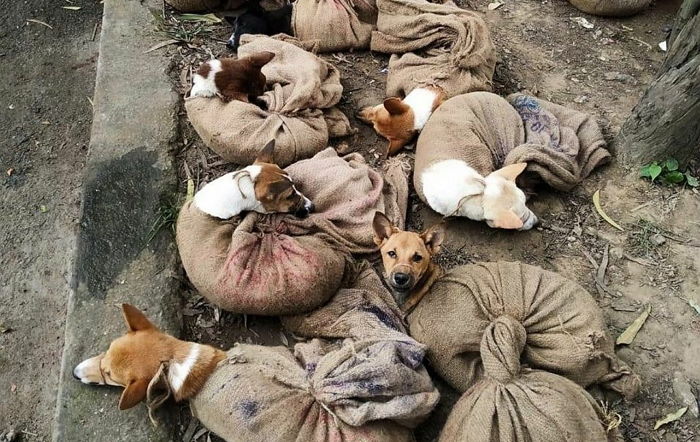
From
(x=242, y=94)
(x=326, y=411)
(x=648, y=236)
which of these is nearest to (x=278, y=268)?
(x=326, y=411)

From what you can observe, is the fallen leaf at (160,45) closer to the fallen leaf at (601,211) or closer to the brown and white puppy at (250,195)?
the brown and white puppy at (250,195)

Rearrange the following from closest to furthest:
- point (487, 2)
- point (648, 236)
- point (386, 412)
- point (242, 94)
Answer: point (386, 412), point (648, 236), point (242, 94), point (487, 2)

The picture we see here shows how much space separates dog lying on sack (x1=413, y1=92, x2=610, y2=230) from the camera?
13.8 feet

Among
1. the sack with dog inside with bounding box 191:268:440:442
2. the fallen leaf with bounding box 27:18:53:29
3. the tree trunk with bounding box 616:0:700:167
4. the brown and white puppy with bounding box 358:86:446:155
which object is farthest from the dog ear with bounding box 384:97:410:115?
the fallen leaf with bounding box 27:18:53:29

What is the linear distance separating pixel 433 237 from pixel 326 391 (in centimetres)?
117

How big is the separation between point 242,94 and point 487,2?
277 cm

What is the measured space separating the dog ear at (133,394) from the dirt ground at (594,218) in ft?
1.20

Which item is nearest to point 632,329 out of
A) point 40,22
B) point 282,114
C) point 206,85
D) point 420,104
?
point 420,104

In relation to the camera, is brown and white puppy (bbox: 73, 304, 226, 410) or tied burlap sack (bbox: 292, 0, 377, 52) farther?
tied burlap sack (bbox: 292, 0, 377, 52)

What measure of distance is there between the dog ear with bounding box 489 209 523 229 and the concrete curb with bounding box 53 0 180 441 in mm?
2095

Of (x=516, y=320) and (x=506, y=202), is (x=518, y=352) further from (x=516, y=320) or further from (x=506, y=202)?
(x=506, y=202)

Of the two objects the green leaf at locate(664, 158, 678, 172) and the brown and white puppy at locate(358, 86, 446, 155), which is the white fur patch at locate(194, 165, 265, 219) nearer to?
the brown and white puppy at locate(358, 86, 446, 155)

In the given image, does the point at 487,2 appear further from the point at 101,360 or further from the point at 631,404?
the point at 101,360

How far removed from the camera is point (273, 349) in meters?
3.51
